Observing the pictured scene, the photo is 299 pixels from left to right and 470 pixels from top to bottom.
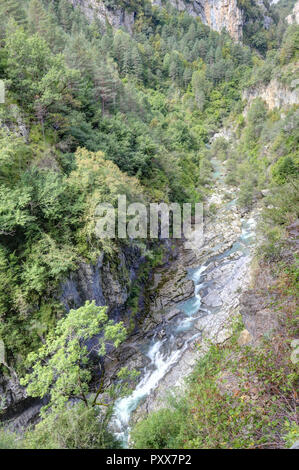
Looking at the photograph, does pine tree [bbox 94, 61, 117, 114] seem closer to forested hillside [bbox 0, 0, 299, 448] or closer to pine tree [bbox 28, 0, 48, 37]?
forested hillside [bbox 0, 0, 299, 448]

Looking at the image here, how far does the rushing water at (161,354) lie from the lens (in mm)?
12695

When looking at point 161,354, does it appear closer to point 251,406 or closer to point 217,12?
point 251,406

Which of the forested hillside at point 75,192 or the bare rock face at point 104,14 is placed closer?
the forested hillside at point 75,192

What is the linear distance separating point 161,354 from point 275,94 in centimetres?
5172

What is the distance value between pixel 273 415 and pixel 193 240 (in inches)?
874

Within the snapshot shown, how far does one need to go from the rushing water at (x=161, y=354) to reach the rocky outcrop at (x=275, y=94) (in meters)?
38.7

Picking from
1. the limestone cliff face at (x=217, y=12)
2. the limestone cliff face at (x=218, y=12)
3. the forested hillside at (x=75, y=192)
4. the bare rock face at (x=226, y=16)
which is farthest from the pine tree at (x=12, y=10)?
the bare rock face at (x=226, y=16)

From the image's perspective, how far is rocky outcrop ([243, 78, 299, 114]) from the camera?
136ft

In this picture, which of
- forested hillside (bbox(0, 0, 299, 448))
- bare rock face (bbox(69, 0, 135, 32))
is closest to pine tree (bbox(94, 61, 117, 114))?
forested hillside (bbox(0, 0, 299, 448))

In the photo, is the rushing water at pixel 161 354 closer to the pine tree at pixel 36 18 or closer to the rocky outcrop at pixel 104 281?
the rocky outcrop at pixel 104 281

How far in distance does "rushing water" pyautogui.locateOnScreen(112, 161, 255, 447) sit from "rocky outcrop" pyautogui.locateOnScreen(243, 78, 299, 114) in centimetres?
3867
